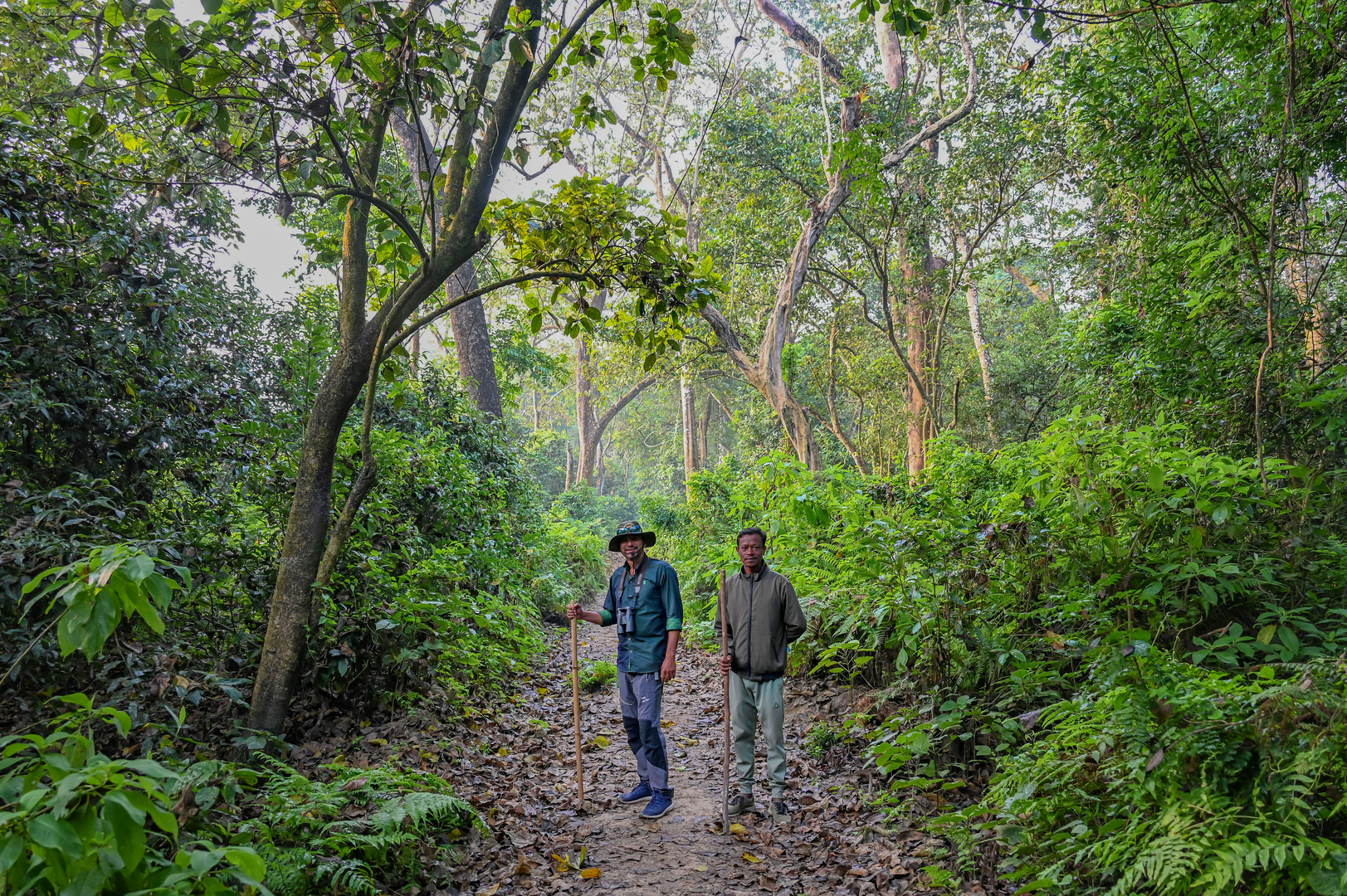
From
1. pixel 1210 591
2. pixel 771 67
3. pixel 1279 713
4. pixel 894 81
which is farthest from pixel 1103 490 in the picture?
pixel 771 67

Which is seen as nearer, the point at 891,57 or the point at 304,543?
the point at 304,543

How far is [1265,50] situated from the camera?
599cm

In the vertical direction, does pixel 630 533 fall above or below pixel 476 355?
below

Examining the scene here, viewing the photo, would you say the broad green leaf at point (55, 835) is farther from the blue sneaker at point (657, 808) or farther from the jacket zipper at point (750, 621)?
the jacket zipper at point (750, 621)

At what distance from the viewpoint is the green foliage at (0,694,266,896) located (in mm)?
1829

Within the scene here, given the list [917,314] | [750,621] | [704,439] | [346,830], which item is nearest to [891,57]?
[917,314]

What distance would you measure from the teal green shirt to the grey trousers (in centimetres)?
9

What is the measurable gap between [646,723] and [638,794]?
2.21ft

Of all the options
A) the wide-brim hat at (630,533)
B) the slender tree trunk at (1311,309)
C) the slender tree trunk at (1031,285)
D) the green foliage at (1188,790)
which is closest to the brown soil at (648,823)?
the green foliage at (1188,790)

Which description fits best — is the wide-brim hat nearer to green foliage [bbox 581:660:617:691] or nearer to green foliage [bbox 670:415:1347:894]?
green foliage [bbox 670:415:1347:894]

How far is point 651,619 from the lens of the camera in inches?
219

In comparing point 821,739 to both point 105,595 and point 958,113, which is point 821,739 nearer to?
point 105,595

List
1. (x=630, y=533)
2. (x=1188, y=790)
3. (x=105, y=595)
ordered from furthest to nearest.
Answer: (x=630, y=533)
(x=1188, y=790)
(x=105, y=595)

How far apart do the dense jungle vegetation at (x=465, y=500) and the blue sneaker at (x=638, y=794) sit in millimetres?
1297
